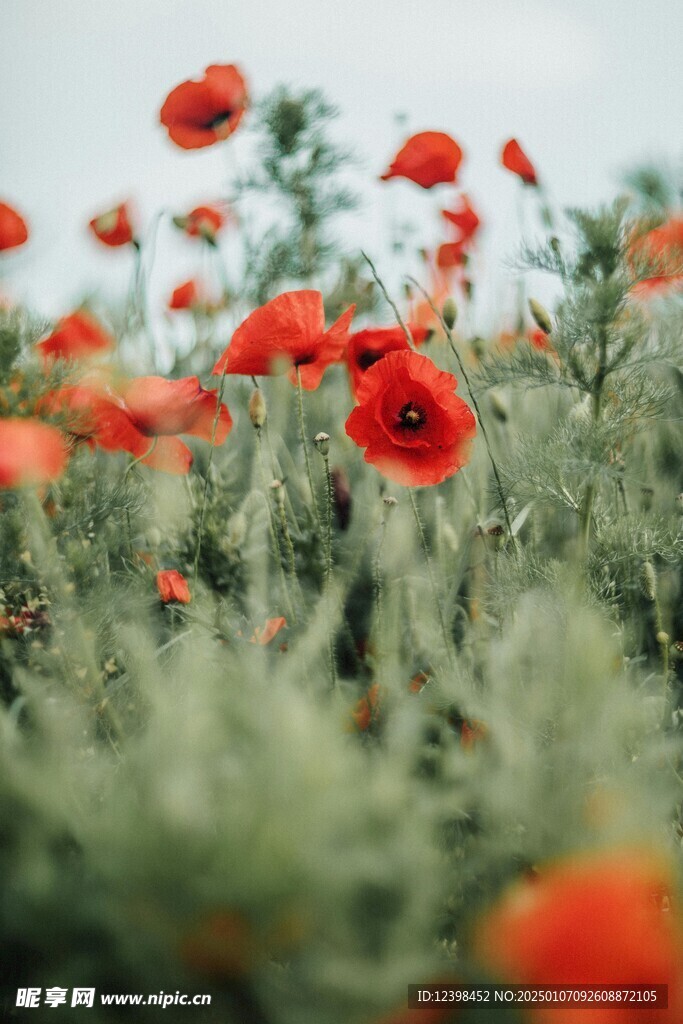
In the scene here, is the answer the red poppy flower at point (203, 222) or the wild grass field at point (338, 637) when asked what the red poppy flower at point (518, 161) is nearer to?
the wild grass field at point (338, 637)

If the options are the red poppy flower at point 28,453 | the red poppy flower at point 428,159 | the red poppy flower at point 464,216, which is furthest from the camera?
the red poppy flower at point 464,216

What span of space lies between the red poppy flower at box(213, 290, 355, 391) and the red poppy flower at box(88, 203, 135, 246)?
0.47m

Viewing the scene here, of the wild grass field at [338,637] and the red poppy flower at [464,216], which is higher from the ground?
the red poppy flower at [464,216]

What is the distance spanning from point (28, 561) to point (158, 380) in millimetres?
218

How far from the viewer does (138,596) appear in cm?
87

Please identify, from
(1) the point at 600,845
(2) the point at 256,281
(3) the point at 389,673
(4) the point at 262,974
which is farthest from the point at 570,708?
(2) the point at 256,281

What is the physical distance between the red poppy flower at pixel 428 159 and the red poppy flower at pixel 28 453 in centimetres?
68

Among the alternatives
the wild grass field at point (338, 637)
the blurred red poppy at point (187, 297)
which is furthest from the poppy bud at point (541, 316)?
the blurred red poppy at point (187, 297)

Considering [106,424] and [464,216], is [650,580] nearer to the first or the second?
[106,424]

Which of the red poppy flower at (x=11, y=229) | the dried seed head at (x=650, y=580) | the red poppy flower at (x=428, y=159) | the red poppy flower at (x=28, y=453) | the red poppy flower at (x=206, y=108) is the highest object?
the red poppy flower at (x=206, y=108)

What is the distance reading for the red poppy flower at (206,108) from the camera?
112cm

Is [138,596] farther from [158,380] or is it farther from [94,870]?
[94,870]

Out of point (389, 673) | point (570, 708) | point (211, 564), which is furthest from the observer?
point (211, 564)

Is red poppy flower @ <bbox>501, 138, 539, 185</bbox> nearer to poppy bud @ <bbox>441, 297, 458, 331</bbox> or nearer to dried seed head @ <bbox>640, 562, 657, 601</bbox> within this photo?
poppy bud @ <bbox>441, 297, 458, 331</bbox>
